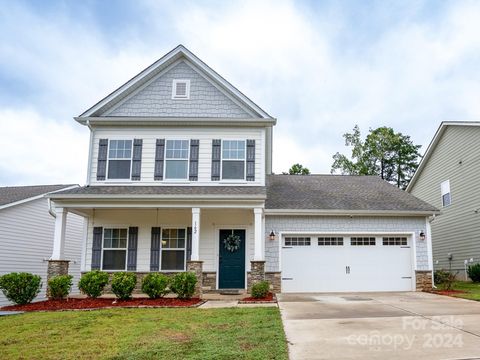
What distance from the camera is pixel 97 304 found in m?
10.6

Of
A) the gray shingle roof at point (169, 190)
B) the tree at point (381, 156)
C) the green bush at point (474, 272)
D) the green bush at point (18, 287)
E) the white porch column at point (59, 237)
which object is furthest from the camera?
the tree at point (381, 156)

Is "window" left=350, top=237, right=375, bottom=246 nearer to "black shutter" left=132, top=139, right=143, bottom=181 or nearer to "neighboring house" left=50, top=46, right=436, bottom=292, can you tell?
"neighboring house" left=50, top=46, right=436, bottom=292

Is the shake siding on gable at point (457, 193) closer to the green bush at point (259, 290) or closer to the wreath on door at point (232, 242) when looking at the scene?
the wreath on door at point (232, 242)

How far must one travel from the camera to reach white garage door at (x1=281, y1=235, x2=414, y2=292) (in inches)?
549

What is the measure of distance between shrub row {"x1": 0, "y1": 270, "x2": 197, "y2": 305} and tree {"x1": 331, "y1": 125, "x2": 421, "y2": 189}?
23.7 meters

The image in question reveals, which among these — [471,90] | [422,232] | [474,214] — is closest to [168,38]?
[422,232]

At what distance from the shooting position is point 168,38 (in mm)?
17422

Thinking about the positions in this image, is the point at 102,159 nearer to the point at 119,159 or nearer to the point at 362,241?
the point at 119,159

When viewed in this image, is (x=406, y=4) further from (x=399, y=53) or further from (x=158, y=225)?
(x=158, y=225)

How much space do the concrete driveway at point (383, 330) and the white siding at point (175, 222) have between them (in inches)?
176

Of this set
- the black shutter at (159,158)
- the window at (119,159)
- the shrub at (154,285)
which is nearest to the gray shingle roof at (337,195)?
the black shutter at (159,158)

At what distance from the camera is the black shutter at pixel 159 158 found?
14.1m

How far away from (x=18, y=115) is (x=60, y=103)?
12.0 feet

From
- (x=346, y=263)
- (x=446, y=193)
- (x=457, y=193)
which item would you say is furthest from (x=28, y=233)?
(x=446, y=193)
